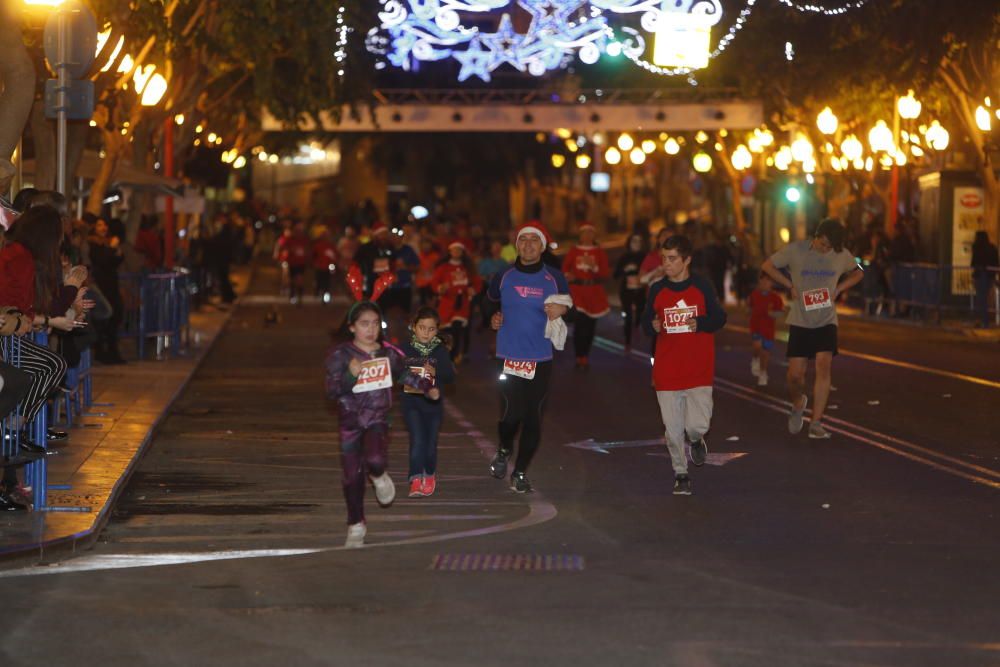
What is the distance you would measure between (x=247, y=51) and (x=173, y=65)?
3793mm

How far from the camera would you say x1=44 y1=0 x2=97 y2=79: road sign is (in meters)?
14.5

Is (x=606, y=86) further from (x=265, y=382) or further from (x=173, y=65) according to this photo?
(x=265, y=382)

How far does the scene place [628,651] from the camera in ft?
25.4

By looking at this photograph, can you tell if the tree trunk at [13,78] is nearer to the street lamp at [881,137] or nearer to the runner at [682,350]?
the runner at [682,350]

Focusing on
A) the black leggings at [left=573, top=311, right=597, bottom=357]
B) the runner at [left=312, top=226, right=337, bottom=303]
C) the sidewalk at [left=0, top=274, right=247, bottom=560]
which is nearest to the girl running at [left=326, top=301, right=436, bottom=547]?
the sidewalk at [left=0, top=274, right=247, bottom=560]

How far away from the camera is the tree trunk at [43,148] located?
74.0ft

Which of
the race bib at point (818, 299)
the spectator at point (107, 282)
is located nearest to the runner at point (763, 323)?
the race bib at point (818, 299)

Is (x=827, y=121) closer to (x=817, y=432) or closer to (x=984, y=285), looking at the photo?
(x=984, y=285)

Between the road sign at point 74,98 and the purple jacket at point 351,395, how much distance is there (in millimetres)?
4865

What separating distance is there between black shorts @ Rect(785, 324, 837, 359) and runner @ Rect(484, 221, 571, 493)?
3.63 meters

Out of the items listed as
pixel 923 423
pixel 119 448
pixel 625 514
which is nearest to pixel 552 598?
pixel 625 514

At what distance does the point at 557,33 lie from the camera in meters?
46.7

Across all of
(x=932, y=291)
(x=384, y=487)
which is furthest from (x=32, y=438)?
(x=932, y=291)

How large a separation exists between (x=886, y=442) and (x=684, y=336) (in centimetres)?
361
